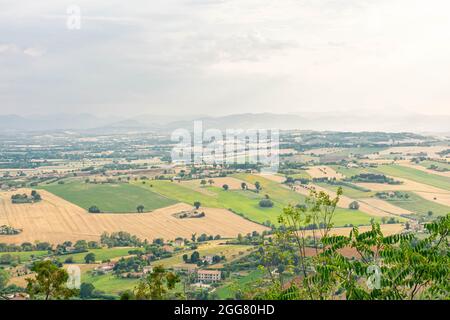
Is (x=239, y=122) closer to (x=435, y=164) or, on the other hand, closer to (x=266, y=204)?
(x=435, y=164)

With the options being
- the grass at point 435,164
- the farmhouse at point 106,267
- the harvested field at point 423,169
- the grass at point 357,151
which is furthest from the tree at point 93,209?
the grass at point 357,151

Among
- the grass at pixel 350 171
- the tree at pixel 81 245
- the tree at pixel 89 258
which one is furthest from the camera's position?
the grass at pixel 350 171

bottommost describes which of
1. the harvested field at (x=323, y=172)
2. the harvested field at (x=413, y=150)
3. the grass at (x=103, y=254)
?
the grass at (x=103, y=254)

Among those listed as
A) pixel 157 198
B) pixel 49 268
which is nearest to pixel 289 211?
pixel 49 268

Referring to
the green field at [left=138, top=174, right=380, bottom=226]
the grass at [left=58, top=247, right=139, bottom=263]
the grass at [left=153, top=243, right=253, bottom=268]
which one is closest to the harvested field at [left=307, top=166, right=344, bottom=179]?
the green field at [left=138, top=174, right=380, bottom=226]

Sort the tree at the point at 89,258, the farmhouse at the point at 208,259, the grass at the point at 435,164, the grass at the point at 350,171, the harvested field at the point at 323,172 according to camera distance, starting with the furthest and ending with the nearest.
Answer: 1. the grass at the point at 435,164
2. the grass at the point at 350,171
3. the harvested field at the point at 323,172
4. the tree at the point at 89,258
5. the farmhouse at the point at 208,259

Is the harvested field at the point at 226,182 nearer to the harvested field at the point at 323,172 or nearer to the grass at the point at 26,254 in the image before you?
the harvested field at the point at 323,172

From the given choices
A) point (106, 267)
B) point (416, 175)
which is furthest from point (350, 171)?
point (106, 267)
